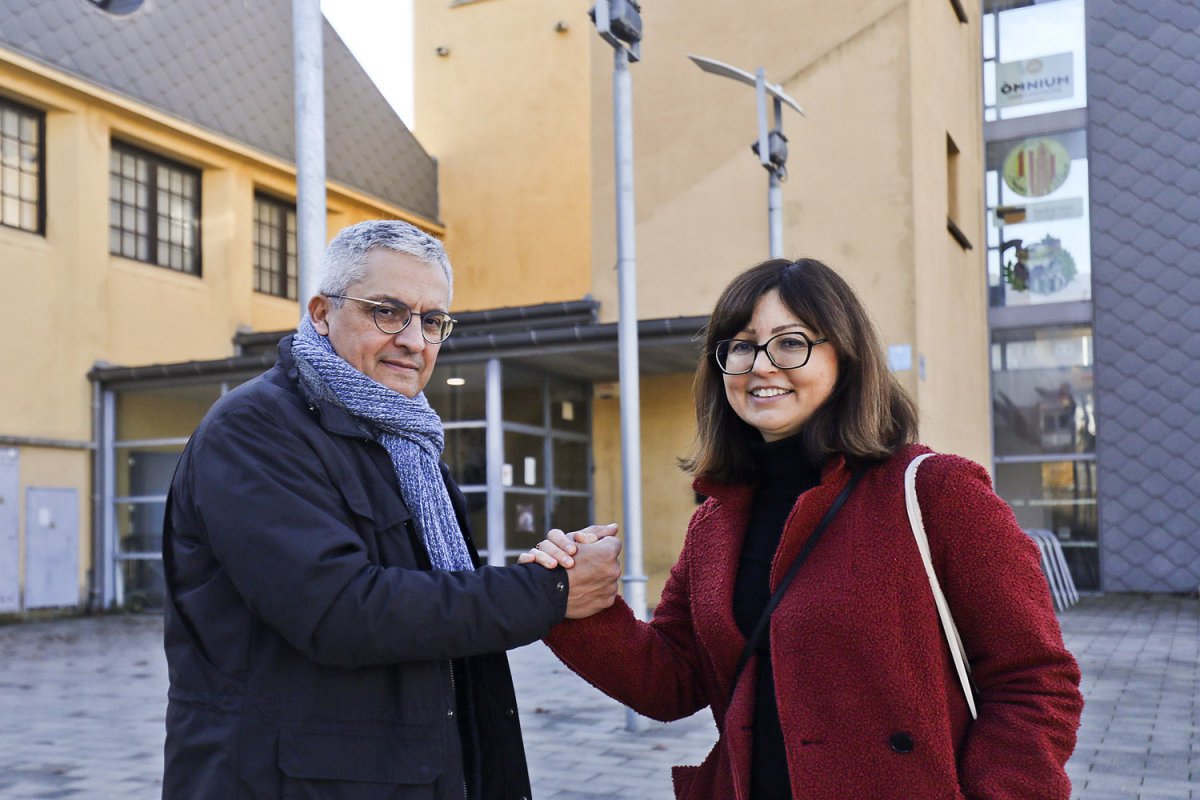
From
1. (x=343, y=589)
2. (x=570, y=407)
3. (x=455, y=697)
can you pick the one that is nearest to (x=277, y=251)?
(x=570, y=407)

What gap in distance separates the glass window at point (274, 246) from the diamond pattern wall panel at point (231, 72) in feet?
3.21

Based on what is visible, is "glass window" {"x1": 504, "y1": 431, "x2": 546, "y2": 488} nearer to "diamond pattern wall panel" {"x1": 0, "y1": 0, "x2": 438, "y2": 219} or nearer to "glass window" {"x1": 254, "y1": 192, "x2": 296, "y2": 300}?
"glass window" {"x1": 254, "y1": 192, "x2": 296, "y2": 300}

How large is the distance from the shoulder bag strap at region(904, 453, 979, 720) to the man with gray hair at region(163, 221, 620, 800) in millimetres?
635

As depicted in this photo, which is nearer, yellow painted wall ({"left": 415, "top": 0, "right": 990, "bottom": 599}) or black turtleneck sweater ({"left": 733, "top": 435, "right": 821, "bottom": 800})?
black turtleneck sweater ({"left": 733, "top": 435, "right": 821, "bottom": 800})

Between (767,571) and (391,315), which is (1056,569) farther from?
(391,315)

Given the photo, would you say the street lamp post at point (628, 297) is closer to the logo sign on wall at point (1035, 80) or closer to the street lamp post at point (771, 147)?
the street lamp post at point (771, 147)

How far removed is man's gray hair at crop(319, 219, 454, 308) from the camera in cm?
241

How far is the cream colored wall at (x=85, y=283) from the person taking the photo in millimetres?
15766

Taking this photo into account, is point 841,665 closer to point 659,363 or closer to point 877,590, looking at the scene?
point 877,590

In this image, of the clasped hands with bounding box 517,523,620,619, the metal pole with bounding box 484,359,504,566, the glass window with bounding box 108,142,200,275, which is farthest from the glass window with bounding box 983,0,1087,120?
the clasped hands with bounding box 517,523,620,619

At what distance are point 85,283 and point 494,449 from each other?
631 cm

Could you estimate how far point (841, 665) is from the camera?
6.93 ft

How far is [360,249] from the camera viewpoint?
7.95ft

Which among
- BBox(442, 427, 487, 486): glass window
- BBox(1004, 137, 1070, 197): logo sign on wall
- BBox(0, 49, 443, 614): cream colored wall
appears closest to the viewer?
BBox(442, 427, 487, 486): glass window
